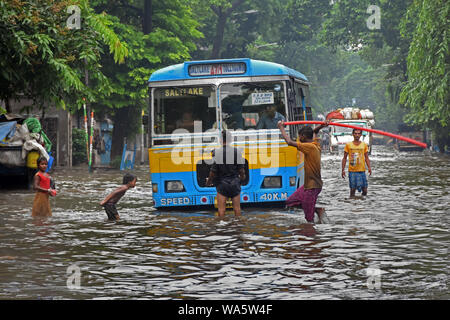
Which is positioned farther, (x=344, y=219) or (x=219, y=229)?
(x=344, y=219)

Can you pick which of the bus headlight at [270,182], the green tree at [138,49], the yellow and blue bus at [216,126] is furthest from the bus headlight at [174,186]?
the green tree at [138,49]

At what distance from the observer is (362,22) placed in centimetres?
5878

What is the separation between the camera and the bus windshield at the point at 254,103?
1614 cm

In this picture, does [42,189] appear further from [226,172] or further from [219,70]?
[219,70]

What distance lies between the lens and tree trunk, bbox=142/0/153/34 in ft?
122

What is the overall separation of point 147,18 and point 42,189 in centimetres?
2345

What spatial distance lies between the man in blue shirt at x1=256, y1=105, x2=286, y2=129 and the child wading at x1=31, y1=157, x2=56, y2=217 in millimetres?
4309

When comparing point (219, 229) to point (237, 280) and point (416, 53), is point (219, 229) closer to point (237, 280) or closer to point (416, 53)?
point (237, 280)

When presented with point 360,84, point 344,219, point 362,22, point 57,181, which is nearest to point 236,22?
point 362,22

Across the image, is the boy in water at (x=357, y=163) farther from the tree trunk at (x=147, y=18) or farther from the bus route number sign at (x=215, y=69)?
the tree trunk at (x=147, y=18)

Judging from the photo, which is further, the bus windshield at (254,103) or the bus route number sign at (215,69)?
the bus route number sign at (215,69)

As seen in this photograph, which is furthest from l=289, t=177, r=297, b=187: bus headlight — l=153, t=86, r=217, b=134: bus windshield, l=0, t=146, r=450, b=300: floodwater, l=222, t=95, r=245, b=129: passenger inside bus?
l=153, t=86, r=217, b=134: bus windshield

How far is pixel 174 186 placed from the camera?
16.3 meters
